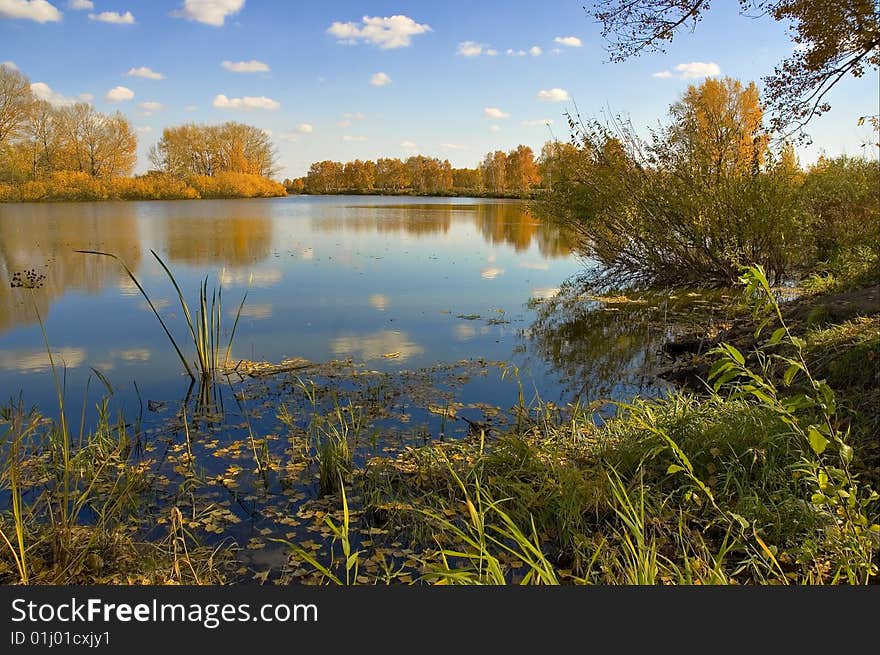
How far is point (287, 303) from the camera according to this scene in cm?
979

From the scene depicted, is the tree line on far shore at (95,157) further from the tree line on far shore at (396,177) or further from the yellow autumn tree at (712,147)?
the yellow autumn tree at (712,147)

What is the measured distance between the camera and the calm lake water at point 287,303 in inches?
257

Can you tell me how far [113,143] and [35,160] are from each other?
19.9ft

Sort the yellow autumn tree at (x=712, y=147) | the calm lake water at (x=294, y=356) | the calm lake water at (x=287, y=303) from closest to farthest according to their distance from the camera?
1. the calm lake water at (x=294, y=356)
2. the calm lake water at (x=287, y=303)
3. the yellow autumn tree at (x=712, y=147)

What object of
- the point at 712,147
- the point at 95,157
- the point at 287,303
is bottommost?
the point at 287,303

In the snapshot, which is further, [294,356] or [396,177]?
[396,177]

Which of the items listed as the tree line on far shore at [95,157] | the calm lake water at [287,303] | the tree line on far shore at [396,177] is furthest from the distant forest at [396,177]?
the calm lake water at [287,303]

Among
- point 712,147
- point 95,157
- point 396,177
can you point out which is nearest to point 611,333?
point 712,147

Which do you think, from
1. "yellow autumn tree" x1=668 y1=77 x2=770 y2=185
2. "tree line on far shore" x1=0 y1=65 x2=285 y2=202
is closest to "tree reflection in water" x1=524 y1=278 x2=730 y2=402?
"yellow autumn tree" x1=668 y1=77 x2=770 y2=185

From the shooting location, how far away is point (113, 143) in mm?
47250

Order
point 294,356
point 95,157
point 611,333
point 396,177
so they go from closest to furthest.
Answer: point 294,356, point 611,333, point 95,157, point 396,177

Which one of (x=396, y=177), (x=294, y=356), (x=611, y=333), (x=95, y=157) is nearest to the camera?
(x=294, y=356)

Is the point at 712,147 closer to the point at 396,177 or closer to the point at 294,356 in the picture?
the point at 294,356

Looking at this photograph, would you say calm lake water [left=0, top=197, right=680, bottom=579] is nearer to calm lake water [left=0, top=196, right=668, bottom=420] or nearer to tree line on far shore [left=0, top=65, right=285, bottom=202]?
calm lake water [left=0, top=196, right=668, bottom=420]
